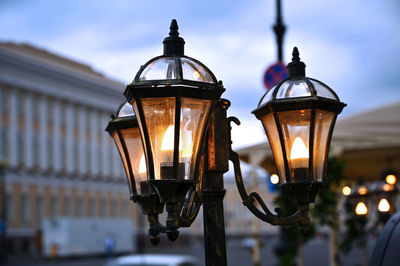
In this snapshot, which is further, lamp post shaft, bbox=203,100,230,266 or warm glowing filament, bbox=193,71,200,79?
lamp post shaft, bbox=203,100,230,266

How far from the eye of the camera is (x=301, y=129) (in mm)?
3238

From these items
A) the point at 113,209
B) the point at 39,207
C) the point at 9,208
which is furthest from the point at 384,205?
the point at 113,209

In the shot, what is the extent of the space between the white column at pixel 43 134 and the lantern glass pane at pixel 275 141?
52.9 meters

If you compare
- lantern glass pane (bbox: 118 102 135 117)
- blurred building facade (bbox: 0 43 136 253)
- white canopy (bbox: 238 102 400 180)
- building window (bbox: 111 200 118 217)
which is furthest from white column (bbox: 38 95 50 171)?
lantern glass pane (bbox: 118 102 135 117)

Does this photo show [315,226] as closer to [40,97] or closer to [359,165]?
[359,165]

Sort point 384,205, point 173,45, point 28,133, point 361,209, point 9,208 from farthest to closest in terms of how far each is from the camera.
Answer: point 28,133 < point 9,208 < point 361,209 < point 384,205 < point 173,45

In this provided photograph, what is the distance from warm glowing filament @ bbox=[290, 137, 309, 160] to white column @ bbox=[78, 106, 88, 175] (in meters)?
57.4

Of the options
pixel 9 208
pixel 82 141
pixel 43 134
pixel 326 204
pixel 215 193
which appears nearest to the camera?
pixel 215 193

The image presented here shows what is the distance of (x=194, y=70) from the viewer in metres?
2.73

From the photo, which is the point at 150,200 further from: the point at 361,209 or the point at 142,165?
the point at 361,209

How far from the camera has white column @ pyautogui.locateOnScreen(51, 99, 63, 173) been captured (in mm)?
56469

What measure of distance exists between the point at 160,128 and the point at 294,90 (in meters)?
0.85

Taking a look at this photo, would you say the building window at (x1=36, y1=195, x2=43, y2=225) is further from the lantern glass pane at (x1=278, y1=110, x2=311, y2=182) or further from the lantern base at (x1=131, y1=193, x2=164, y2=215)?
the lantern glass pane at (x1=278, y1=110, x2=311, y2=182)

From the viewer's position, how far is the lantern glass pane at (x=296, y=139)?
10.5 ft
